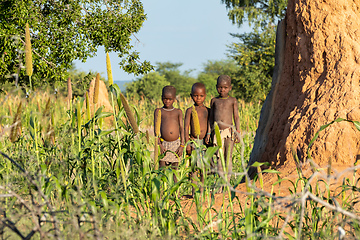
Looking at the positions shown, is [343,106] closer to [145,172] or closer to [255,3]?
[145,172]

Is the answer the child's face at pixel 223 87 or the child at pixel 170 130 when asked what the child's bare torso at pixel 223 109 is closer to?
the child's face at pixel 223 87

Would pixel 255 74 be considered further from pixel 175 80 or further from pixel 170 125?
pixel 175 80

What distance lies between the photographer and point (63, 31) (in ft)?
37.1

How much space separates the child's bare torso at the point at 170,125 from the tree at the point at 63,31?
22.3 feet

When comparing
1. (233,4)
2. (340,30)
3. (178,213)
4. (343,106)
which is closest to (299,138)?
(343,106)

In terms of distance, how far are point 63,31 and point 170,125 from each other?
7398mm

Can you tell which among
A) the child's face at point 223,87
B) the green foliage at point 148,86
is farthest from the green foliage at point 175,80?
the child's face at point 223,87

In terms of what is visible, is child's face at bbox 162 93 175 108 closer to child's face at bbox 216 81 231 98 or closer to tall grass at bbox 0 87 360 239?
child's face at bbox 216 81 231 98

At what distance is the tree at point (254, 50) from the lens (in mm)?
21841

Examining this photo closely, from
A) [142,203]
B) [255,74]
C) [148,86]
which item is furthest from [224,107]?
[148,86]

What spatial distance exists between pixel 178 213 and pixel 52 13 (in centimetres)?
948

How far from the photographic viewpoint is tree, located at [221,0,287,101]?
71.7 feet

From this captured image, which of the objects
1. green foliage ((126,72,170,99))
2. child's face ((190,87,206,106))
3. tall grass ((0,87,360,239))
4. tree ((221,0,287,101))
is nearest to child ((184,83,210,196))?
child's face ((190,87,206,106))

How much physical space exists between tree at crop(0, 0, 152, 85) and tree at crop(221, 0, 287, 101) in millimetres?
10137
